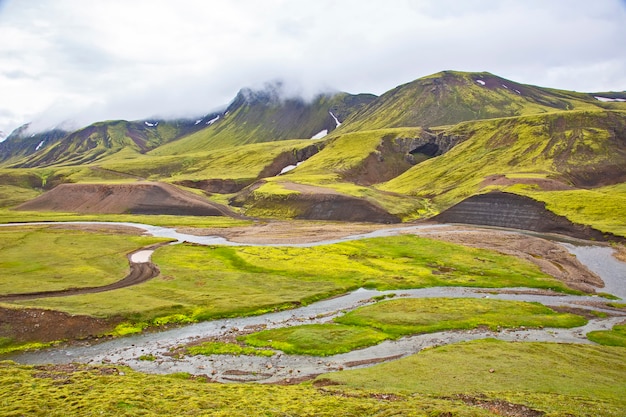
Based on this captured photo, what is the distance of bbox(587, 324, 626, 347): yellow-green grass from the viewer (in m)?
41.4

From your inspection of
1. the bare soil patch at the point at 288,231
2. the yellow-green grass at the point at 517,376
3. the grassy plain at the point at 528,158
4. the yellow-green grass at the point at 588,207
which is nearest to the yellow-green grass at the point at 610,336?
the yellow-green grass at the point at 517,376

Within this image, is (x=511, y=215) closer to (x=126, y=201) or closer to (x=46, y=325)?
(x=46, y=325)

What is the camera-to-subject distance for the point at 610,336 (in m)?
42.9

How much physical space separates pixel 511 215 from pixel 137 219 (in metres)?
115

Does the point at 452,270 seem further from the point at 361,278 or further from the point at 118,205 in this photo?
the point at 118,205

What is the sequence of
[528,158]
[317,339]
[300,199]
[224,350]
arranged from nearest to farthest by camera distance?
[224,350] → [317,339] → [300,199] → [528,158]

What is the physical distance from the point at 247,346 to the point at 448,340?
19895 millimetres

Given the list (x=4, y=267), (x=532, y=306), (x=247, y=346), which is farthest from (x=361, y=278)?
(x=4, y=267)

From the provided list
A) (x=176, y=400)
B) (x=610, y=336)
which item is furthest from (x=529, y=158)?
(x=176, y=400)

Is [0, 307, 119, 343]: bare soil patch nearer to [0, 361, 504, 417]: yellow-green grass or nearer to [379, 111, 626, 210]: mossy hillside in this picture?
[0, 361, 504, 417]: yellow-green grass

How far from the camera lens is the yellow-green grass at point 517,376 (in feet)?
85.1

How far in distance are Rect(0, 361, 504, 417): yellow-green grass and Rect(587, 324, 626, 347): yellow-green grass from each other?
85.2 feet

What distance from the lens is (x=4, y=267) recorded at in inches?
2667

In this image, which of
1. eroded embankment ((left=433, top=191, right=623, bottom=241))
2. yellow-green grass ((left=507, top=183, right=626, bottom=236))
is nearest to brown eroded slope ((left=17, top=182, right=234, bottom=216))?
eroded embankment ((left=433, top=191, right=623, bottom=241))
